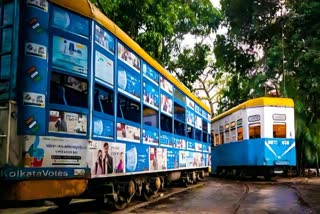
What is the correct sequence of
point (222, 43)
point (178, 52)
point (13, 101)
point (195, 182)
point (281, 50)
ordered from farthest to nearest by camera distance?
point (222, 43) → point (178, 52) → point (281, 50) → point (195, 182) → point (13, 101)

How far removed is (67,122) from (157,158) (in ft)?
16.0

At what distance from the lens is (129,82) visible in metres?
9.70

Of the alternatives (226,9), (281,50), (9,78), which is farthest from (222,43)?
(9,78)

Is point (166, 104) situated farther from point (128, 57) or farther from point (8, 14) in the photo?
point (8, 14)

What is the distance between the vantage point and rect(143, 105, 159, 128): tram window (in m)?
10.8

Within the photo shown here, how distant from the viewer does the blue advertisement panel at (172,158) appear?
1316 centimetres

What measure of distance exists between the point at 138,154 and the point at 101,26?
3.22 m

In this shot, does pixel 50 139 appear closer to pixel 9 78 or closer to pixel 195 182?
pixel 9 78

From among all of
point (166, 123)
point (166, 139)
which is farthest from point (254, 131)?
point (166, 139)

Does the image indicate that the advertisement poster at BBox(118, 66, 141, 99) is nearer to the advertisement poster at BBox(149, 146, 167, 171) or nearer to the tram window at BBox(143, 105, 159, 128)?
the tram window at BBox(143, 105, 159, 128)

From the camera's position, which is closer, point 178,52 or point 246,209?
point 246,209

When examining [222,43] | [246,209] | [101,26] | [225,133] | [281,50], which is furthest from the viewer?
[222,43]

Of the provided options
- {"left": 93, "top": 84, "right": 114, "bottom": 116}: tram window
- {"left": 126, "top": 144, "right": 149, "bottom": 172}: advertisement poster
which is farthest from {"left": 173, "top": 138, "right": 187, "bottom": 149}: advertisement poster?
{"left": 93, "top": 84, "right": 114, "bottom": 116}: tram window

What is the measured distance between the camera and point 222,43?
28.9 metres
